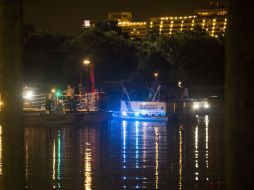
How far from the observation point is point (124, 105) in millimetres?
37344

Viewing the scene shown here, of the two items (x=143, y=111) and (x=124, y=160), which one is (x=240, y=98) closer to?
(x=124, y=160)

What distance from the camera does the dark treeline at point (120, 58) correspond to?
63.2m

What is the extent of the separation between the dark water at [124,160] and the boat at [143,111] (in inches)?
341

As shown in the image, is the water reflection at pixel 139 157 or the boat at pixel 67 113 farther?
the boat at pixel 67 113

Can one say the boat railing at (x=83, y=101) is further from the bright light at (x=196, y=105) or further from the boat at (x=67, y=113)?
the bright light at (x=196, y=105)

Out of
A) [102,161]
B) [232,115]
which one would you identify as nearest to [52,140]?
[102,161]

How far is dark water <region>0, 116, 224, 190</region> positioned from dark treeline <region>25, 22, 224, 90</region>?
35252 mm

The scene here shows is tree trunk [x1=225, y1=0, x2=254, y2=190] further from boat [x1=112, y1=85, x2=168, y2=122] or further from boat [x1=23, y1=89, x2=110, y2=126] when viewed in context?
boat [x1=112, y1=85, x2=168, y2=122]

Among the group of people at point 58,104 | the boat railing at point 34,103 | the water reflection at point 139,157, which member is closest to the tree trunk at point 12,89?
the water reflection at point 139,157

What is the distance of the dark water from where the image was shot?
1262 centimetres

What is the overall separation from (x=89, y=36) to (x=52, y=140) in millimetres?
45230

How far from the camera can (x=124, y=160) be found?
16.7 meters

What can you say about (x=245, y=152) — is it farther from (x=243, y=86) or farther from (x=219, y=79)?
(x=219, y=79)

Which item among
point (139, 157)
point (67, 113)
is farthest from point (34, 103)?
point (139, 157)
